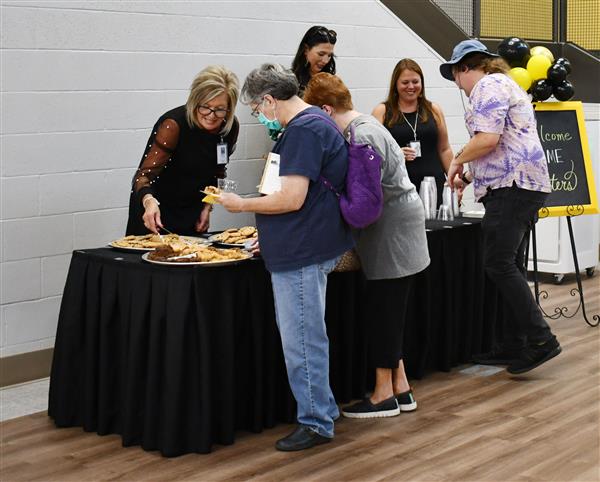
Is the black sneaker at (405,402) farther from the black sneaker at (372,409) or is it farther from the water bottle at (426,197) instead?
the water bottle at (426,197)

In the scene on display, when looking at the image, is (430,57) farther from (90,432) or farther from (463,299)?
(90,432)

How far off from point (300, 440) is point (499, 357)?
1566 millimetres

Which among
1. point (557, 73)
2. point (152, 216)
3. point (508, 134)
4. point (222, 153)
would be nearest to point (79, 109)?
point (222, 153)

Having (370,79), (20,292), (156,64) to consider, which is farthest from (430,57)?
(20,292)

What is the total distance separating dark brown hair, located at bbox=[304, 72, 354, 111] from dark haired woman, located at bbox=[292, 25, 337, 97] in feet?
5.41

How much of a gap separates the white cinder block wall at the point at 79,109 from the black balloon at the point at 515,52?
1.41 meters

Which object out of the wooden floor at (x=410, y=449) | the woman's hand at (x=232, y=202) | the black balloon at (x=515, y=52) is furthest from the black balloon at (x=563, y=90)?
the woman's hand at (x=232, y=202)

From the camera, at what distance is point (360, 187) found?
3514 millimetres

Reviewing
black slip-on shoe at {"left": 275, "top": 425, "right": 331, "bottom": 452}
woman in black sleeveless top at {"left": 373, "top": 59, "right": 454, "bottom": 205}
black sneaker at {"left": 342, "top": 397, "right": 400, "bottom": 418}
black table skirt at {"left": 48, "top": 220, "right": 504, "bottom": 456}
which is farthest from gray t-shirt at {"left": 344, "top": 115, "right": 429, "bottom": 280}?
woman in black sleeveless top at {"left": 373, "top": 59, "right": 454, "bottom": 205}

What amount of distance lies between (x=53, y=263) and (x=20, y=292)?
0.21 m

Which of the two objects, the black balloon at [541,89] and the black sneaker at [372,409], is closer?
the black sneaker at [372,409]

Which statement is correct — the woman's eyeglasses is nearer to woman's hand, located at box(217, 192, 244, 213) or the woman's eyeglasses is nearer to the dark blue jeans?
woman's hand, located at box(217, 192, 244, 213)

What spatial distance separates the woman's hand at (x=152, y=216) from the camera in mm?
4125

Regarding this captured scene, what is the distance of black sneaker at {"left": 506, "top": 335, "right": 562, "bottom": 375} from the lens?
4.64m
